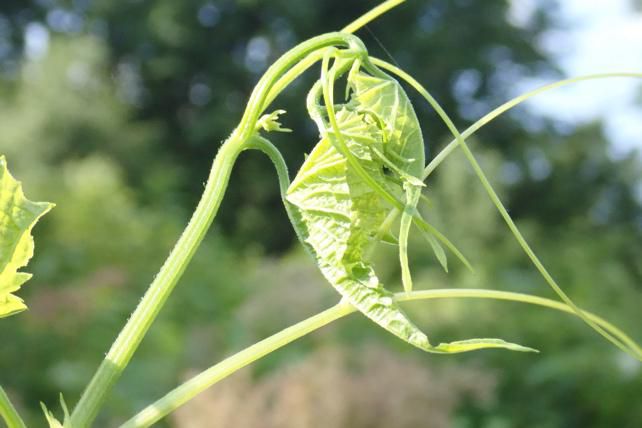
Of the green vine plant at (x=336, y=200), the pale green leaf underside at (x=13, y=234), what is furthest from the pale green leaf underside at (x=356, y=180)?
the pale green leaf underside at (x=13, y=234)

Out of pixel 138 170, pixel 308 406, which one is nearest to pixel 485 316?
pixel 308 406

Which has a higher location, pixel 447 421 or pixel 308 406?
pixel 308 406

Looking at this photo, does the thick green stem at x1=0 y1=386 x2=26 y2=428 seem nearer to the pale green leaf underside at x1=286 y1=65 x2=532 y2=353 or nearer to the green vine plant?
the green vine plant

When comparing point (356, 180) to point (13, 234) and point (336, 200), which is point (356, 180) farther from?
point (13, 234)

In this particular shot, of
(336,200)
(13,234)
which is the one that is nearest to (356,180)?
Answer: (336,200)

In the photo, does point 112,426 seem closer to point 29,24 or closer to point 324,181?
point 324,181

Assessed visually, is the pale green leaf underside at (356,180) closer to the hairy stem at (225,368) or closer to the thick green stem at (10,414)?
the hairy stem at (225,368)
